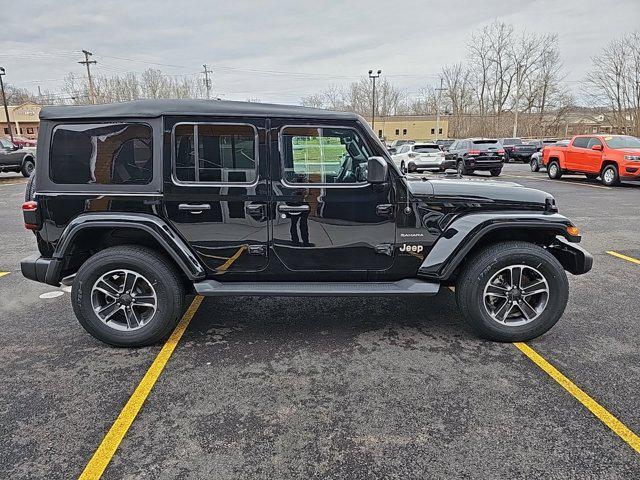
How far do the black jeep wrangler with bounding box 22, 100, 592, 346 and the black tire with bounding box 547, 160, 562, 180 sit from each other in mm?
15737

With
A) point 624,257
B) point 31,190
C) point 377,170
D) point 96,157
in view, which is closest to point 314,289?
point 377,170

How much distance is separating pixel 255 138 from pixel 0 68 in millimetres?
42963

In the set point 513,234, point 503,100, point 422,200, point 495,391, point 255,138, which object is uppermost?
point 503,100

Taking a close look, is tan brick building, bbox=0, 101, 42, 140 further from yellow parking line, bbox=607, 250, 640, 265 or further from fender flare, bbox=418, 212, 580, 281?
fender flare, bbox=418, 212, 580, 281

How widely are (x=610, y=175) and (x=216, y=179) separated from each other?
51.1 feet

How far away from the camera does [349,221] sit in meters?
3.56

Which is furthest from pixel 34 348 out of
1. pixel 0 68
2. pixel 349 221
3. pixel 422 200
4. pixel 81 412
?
pixel 0 68

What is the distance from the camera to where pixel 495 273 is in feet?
11.7

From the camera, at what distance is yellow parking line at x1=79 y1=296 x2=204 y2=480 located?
7.48 ft

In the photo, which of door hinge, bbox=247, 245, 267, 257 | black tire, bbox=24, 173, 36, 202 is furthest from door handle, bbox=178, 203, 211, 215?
black tire, bbox=24, 173, 36, 202

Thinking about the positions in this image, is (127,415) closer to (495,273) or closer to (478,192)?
(495,273)

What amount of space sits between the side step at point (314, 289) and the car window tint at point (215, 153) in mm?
877

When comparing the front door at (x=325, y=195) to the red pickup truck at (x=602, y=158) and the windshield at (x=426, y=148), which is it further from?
the windshield at (x=426, y=148)

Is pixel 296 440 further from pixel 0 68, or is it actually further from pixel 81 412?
pixel 0 68
